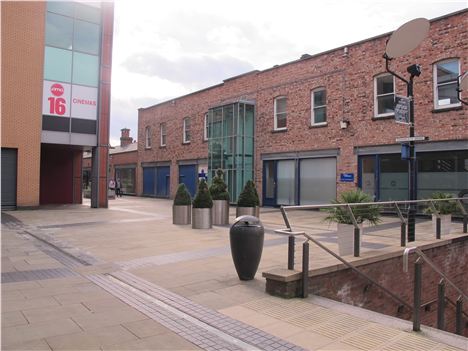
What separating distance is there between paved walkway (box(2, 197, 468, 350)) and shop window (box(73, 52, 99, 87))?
43.4 feet

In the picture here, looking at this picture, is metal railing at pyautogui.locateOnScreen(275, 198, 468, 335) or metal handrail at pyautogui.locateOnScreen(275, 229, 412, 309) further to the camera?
metal handrail at pyautogui.locateOnScreen(275, 229, 412, 309)

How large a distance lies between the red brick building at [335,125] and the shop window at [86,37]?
7.34 metres

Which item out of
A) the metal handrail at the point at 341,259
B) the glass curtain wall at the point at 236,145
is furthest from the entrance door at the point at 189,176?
the metal handrail at the point at 341,259

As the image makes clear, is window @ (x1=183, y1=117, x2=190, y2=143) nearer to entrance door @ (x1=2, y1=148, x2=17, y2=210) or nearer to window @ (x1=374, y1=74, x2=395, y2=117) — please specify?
entrance door @ (x1=2, y1=148, x2=17, y2=210)

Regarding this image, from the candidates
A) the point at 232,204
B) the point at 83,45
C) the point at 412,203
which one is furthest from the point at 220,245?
the point at 83,45

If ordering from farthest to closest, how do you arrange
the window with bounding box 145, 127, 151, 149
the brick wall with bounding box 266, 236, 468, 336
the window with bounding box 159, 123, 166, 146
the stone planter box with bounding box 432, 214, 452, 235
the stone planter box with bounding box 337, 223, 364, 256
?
the window with bounding box 145, 127, 151, 149
the window with bounding box 159, 123, 166, 146
the stone planter box with bounding box 432, 214, 452, 235
the stone planter box with bounding box 337, 223, 364, 256
the brick wall with bounding box 266, 236, 468, 336

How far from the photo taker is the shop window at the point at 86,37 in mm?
20062

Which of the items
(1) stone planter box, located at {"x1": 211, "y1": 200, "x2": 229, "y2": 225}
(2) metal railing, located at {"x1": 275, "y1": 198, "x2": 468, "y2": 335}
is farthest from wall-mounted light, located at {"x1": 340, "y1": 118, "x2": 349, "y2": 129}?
(2) metal railing, located at {"x1": 275, "y1": 198, "x2": 468, "y2": 335}

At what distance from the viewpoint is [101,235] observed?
10906 mm

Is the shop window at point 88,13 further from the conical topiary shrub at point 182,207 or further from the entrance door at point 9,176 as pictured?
the conical topiary shrub at point 182,207

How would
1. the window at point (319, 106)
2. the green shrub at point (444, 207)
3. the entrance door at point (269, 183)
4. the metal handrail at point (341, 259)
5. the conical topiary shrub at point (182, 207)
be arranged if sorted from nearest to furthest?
the metal handrail at point (341, 259) < the green shrub at point (444, 207) < the conical topiary shrub at point (182, 207) < the window at point (319, 106) < the entrance door at point (269, 183)

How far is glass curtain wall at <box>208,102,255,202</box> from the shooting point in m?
22.4

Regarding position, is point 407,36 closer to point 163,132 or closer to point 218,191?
point 218,191

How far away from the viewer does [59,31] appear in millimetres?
19562
